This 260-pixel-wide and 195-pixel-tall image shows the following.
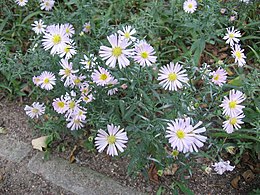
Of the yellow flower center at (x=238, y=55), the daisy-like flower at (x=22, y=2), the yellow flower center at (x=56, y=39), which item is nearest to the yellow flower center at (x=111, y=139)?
the yellow flower center at (x=56, y=39)

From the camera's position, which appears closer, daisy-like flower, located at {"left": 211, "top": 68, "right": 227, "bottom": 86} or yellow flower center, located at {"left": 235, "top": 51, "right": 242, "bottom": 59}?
daisy-like flower, located at {"left": 211, "top": 68, "right": 227, "bottom": 86}

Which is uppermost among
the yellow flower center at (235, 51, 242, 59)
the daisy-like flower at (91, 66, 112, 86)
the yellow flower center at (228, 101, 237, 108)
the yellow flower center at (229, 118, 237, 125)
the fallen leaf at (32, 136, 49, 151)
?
the yellow flower center at (235, 51, 242, 59)

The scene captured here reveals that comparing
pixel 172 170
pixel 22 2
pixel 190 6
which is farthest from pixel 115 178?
pixel 22 2

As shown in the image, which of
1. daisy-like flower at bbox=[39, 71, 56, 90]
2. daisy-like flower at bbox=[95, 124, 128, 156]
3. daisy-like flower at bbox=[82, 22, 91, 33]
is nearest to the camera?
Answer: daisy-like flower at bbox=[95, 124, 128, 156]

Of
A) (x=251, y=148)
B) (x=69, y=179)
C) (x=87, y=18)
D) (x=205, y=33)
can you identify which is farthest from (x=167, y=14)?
(x=69, y=179)

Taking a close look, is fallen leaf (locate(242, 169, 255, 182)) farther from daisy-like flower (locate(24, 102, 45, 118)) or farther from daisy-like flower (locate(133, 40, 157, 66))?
daisy-like flower (locate(24, 102, 45, 118))

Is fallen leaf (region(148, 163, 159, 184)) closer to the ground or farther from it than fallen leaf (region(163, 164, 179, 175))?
closer to the ground

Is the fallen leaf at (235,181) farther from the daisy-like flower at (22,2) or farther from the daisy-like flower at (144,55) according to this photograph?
the daisy-like flower at (22,2)

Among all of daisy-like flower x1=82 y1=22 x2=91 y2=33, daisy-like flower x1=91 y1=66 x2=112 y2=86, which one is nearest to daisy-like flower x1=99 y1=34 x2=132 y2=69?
daisy-like flower x1=91 y1=66 x2=112 y2=86
